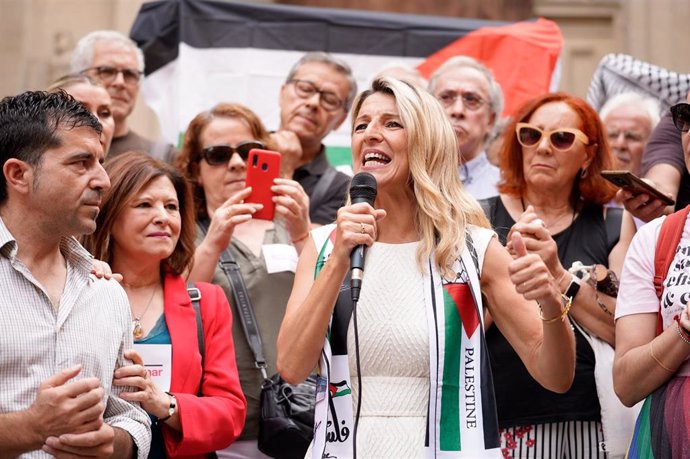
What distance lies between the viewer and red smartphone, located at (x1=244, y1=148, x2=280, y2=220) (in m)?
5.46

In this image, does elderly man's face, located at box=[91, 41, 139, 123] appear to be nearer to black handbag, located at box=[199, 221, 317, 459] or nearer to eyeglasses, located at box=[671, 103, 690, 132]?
black handbag, located at box=[199, 221, 317, 459]

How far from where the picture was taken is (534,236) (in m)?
4.39

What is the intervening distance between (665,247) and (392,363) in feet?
3.89

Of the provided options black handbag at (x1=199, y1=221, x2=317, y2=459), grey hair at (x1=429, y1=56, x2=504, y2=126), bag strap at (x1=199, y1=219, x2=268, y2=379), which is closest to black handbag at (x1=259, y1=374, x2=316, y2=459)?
black handbag at (x1=199, y1=221, x2=317, y2=459)

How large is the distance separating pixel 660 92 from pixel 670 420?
12.4 ft

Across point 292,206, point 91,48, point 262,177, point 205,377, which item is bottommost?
point 205,377

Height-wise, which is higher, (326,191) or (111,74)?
(111,74)

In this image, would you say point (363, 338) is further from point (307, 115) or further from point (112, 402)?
point (307, 115)

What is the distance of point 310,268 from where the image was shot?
434cm

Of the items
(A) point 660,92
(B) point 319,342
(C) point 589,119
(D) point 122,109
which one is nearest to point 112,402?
(B) point 319,342

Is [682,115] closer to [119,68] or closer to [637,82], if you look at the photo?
[637,82]

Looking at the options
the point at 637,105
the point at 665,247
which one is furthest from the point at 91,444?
the point at 637,105

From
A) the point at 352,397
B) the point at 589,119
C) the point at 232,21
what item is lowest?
the point at 352,397

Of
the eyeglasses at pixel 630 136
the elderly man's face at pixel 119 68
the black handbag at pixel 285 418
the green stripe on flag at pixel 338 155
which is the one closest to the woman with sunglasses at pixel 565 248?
the black handbag at pixel 285 418
